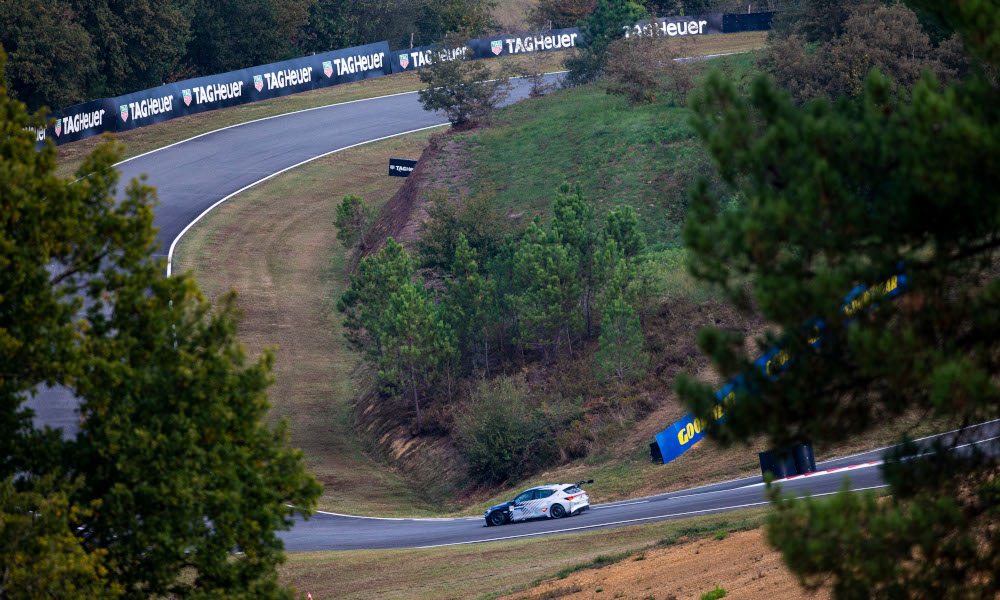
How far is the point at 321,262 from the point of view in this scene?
2317 inches

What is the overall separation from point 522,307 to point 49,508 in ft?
94.5

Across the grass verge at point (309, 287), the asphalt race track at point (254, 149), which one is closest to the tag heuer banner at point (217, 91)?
the asphalt race track at point (254, 149)

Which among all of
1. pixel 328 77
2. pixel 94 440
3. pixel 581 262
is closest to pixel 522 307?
pixel 581 262

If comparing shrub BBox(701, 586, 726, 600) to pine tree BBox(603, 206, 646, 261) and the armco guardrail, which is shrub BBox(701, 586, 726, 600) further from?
the armco guardrail

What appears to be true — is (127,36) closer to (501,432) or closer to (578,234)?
(578,234)

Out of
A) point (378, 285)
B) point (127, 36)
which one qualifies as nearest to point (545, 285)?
point (378, 285)

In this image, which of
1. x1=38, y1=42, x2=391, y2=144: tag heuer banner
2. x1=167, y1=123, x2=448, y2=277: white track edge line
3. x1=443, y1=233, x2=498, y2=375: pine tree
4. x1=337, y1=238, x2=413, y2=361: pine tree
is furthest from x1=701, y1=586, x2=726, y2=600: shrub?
x1=38, y1=42, x2=391, y2=144: tag heuer banner

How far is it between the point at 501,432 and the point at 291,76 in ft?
176

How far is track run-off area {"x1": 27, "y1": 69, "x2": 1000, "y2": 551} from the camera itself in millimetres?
26125

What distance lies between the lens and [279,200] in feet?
214

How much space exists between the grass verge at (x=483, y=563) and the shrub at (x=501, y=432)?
8.68 meters

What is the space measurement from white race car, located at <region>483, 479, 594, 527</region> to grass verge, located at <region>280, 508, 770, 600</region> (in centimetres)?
293

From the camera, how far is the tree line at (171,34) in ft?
227

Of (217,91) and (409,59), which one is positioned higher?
(409,59)
